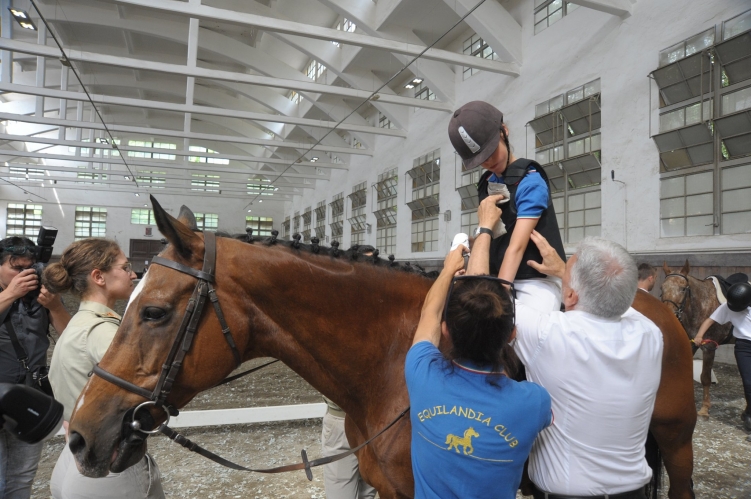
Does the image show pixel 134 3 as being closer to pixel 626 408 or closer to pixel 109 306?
pixel 109 306

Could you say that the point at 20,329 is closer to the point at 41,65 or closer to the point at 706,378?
the point at 706,378

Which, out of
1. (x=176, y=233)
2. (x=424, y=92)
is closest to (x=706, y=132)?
(x=176, y=233)

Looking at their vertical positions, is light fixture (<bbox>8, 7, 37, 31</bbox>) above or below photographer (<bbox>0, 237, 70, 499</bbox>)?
above

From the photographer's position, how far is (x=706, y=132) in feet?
18.5

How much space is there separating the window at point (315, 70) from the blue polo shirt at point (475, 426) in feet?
51.4

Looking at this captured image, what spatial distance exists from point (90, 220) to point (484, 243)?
33297 millimetres

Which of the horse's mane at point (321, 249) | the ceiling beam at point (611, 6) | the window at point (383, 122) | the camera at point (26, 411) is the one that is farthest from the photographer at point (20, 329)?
the window at point (383, 122)

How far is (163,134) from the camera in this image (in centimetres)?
1402

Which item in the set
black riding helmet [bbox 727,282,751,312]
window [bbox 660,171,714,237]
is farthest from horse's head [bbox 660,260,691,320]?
black riding helmet [bbox 727,282,751,312]

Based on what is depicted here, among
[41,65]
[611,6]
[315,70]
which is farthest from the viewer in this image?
[315,70]

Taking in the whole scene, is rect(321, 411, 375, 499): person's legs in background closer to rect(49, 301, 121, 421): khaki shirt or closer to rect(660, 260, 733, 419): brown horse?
rect(49, 301, 121, 421): khaki shirt

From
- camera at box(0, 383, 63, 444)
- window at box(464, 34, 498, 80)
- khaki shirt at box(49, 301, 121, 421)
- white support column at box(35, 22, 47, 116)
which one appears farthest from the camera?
white support column at box(35, 22, 47, 116)

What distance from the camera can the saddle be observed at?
4422 millimetres

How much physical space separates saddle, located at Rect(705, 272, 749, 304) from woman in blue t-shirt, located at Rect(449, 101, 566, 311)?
4.02 meters
